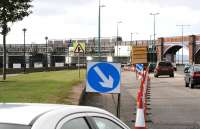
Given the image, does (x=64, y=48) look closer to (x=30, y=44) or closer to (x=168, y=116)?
(x=30, y=44)

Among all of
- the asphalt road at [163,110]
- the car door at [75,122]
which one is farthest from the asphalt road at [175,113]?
the car door at [75,122]

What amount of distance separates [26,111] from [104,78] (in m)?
8.77

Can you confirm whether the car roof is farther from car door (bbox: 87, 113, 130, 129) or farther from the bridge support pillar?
the bridge support pillar

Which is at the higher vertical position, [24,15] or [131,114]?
[24,15]

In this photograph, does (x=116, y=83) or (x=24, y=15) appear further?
(x=24, y=15)

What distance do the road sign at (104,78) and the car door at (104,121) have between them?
782cm

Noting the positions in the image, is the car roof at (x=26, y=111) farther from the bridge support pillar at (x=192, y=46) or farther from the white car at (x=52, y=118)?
the bridge support pillar at (x=192, y=46)

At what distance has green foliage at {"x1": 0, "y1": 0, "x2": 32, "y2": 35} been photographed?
32.5 meters

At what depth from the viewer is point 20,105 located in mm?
5625

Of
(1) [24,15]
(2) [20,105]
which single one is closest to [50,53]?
(1) [24,15]

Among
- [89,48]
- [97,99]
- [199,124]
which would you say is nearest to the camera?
[199,124]

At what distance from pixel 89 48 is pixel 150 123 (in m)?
135

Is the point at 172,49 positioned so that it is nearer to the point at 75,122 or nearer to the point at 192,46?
the point at 192,46

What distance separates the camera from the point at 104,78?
13859mm
